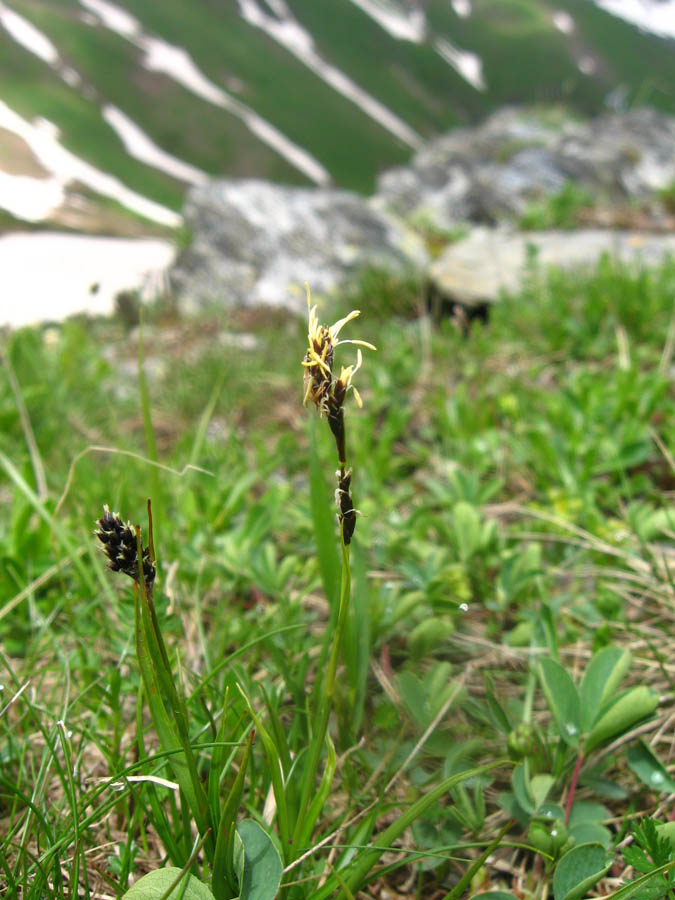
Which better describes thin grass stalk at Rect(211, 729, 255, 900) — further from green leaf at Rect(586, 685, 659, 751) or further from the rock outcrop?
the rock outcrop

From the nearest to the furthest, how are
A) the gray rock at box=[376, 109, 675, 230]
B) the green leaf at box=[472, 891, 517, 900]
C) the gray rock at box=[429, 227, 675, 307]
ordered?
the green leaf at box=[472, 891, 517, 900]
the gray rock at box=[429, 227, 675, 307]
the gray rock at box=[376, 109, 675, 230]

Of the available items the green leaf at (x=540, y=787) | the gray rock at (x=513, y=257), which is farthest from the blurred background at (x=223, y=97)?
the green leaf at (x=540, y=787)

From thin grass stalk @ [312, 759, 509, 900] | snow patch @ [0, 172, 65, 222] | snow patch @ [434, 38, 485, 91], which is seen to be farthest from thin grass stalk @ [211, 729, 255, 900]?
snow patch @ [434, 38, 485, 91]

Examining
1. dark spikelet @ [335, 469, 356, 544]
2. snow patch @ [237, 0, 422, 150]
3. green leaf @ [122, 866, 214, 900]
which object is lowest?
green leaf @ [122, 866, 214, 900]

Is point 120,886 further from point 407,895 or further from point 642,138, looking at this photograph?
point 642,138

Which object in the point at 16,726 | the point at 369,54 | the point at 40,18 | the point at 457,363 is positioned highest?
the point at 369,54

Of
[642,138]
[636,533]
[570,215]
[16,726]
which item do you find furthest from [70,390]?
[642,138]
